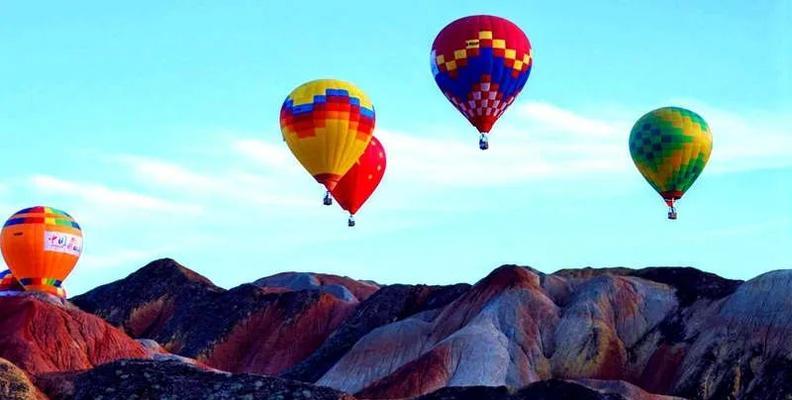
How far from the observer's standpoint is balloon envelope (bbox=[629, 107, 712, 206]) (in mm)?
79312

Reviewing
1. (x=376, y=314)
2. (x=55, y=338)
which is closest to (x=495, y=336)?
(x=376, y=314)

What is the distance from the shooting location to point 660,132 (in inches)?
3147

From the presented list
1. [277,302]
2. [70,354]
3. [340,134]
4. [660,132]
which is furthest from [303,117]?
[277,302]

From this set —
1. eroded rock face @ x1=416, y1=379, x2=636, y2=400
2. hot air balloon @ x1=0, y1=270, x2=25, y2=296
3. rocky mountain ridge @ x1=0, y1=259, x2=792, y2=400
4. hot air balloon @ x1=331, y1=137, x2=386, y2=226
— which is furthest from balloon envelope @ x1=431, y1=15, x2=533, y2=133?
hot air balloon @ x1=0, y1=270, x2=25, y2=296

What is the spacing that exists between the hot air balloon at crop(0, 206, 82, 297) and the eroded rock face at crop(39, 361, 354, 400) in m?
43.2

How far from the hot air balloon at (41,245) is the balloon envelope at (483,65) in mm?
25268

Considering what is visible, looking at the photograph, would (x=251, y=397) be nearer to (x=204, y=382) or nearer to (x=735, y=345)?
(x=204, y=382)

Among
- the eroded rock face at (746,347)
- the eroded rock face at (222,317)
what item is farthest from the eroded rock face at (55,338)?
the eroded rock face at (746,347)

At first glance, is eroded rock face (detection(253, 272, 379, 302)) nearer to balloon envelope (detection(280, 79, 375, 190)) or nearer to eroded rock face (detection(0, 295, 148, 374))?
eroded rock face (detection(0, 295, 148, 374))

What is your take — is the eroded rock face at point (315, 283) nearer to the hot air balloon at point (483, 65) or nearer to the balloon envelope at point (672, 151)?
the balloon envelope at point (672, 151)

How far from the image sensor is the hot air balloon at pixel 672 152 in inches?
3123

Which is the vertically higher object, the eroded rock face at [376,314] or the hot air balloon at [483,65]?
the hot air balloon at [483,65]

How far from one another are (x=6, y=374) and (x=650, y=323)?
188 feet

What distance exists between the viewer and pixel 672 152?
79.4 metres
